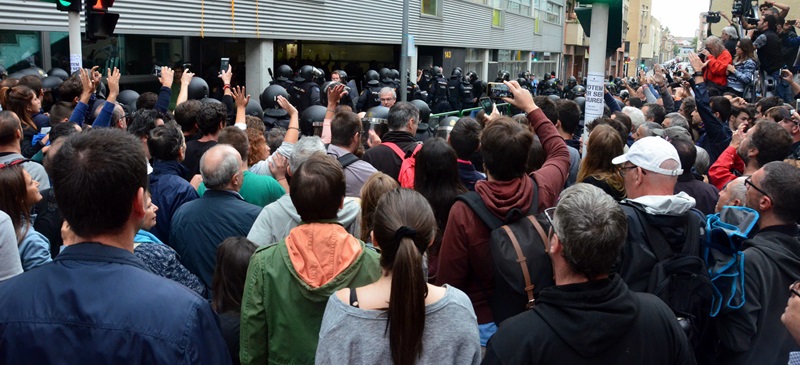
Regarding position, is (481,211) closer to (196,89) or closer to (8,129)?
(8,129)

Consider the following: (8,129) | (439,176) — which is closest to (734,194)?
(439,176)

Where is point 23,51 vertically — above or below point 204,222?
above

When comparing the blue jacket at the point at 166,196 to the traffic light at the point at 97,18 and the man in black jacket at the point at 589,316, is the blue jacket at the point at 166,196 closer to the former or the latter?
the man in black jacket at the point at 589,316

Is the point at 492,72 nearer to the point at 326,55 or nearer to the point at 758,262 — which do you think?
the point at 326,55

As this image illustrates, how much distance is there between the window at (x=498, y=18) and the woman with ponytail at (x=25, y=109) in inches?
1080

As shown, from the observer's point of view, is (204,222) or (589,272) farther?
(204,222)

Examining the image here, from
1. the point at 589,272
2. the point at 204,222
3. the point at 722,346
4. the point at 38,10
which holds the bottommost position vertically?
the point at 722,346

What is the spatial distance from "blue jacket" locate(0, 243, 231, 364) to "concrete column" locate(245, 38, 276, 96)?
1556 centimetres

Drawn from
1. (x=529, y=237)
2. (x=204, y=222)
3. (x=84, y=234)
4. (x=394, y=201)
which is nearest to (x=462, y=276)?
(x=529, y=237)

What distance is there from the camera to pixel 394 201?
9.07 feet

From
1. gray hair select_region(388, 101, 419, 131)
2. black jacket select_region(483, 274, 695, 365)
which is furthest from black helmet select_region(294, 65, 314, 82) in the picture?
black jacket select_region(483, 274, 695, 365)

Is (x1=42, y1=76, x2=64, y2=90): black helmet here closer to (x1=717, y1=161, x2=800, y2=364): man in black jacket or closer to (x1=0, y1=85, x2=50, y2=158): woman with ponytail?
(x1=0, y1=85, x2=50, y2=158): woman with ponytail

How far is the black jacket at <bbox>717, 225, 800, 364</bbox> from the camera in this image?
10.1ft

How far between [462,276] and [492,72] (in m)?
30.9
